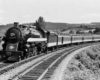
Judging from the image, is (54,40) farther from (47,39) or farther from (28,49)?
(28,49)

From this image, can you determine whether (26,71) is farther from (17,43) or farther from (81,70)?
(17,43)

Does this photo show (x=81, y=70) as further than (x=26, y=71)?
Yes

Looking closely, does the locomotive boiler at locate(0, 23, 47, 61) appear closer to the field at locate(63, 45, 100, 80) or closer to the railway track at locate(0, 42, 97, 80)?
the railway track at locate(0, 42, 97, 80)

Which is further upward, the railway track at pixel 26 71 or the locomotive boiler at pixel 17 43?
the locomotive boiler at pixel 17 43

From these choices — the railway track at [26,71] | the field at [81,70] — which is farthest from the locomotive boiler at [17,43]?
the field at [81,70]

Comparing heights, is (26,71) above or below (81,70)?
above

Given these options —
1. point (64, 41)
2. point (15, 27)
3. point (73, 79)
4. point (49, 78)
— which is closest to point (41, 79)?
point (49, 78)

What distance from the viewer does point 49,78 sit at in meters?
11.4

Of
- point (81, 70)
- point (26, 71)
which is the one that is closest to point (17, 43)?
point (81, 70)

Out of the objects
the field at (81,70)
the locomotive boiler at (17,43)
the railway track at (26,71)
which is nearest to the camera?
the railway track at (26,71)

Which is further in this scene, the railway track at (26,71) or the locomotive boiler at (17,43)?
the locomotive boiler at (17,43)

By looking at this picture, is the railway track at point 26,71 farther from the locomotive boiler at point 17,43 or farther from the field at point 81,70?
the locomotive boiler at point 17,43

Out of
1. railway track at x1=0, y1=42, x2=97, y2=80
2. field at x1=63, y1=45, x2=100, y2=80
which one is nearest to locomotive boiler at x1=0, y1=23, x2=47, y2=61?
railway track at x1=0, y1=42, x2=97, y2=80

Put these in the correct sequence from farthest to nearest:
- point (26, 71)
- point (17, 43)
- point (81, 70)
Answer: point (17, 43)
point (81, 70)
point (26, 71)
